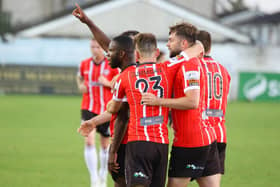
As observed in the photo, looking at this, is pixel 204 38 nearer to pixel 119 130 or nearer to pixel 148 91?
pixel 148 91

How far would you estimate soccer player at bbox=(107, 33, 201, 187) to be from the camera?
526cm

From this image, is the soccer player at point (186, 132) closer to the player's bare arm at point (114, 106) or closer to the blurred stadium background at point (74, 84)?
the player's bare arm at point (114, 106)

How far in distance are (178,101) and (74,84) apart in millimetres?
24798

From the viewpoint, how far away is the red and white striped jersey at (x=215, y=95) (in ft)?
20.3

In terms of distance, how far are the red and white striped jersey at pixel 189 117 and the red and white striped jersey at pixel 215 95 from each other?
17.3 inches

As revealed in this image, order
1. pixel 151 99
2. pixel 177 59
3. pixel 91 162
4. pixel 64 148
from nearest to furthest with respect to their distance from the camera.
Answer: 1. pixel 151 99
2. pixel 177 59
3. pixel 91 162
4. pixel 64 148

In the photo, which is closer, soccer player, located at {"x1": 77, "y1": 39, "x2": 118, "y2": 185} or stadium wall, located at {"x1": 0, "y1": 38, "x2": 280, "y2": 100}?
soccer player, located at {"x1": 77, "y1": 39, "x2": 118, "y2": 185}

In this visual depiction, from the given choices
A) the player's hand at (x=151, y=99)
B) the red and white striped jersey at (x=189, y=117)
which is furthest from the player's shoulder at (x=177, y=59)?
the player's hand at (x=151, y=99)

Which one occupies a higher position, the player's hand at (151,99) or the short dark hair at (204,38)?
the short dark hair at (204,38)

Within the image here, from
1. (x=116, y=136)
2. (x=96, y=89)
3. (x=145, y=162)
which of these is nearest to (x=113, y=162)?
(x=116, y=136)

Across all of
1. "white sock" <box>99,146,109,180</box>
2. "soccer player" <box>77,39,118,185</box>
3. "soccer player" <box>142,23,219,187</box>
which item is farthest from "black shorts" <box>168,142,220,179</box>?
"soccer player" <box>77,39,118,185</box>

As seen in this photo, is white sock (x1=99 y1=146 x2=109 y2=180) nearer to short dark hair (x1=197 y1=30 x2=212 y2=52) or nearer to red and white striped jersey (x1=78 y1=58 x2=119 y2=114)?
red and white striped jersey (x1=78 y1=58 x2=119 y2=114)

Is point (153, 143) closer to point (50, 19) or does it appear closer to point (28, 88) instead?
point (28, 88)

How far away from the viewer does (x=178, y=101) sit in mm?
5219
